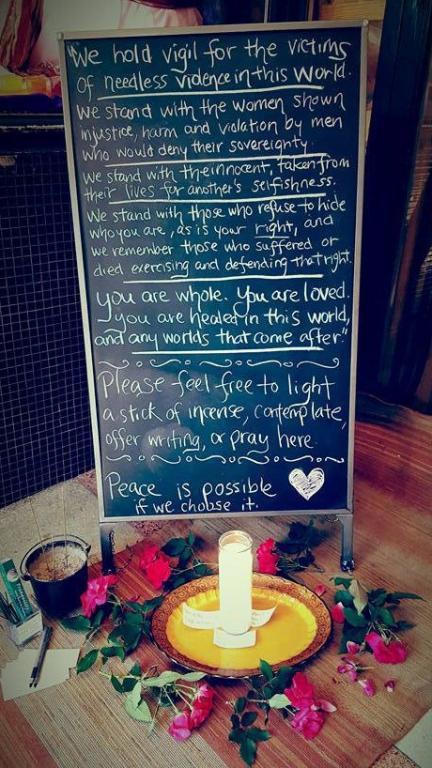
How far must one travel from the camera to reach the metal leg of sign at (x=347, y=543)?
2.15 metres

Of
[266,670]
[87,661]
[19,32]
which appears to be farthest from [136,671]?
[19,32]

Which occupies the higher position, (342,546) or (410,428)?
(410,428)

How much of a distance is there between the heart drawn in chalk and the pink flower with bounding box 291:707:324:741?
2.23 ft

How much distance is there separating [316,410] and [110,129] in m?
1.03

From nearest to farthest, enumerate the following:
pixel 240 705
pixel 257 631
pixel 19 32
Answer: pixel 240 705 < pixel 257 631 < pixel 19 32

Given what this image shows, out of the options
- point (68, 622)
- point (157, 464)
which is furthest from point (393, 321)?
point (68, 622)

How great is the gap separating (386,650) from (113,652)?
30.4 inches

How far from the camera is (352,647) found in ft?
6.11

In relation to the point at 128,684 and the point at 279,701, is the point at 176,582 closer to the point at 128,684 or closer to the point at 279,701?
the point at 128,684

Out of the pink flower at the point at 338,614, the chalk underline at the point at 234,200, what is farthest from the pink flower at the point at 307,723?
the chalk underline at the point at 234,200

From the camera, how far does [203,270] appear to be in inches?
75.3

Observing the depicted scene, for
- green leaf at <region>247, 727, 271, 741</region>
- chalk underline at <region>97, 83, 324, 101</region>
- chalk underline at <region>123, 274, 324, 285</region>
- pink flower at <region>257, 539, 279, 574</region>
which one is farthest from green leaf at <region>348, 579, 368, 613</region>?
chalk underline at <region>97, 83, 324, 101</region>

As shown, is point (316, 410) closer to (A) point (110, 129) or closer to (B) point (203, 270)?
(B) point (203, 270)

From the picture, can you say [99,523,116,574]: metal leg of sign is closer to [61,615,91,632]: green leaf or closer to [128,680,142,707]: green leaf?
[61,615,91,632]: green leaf
